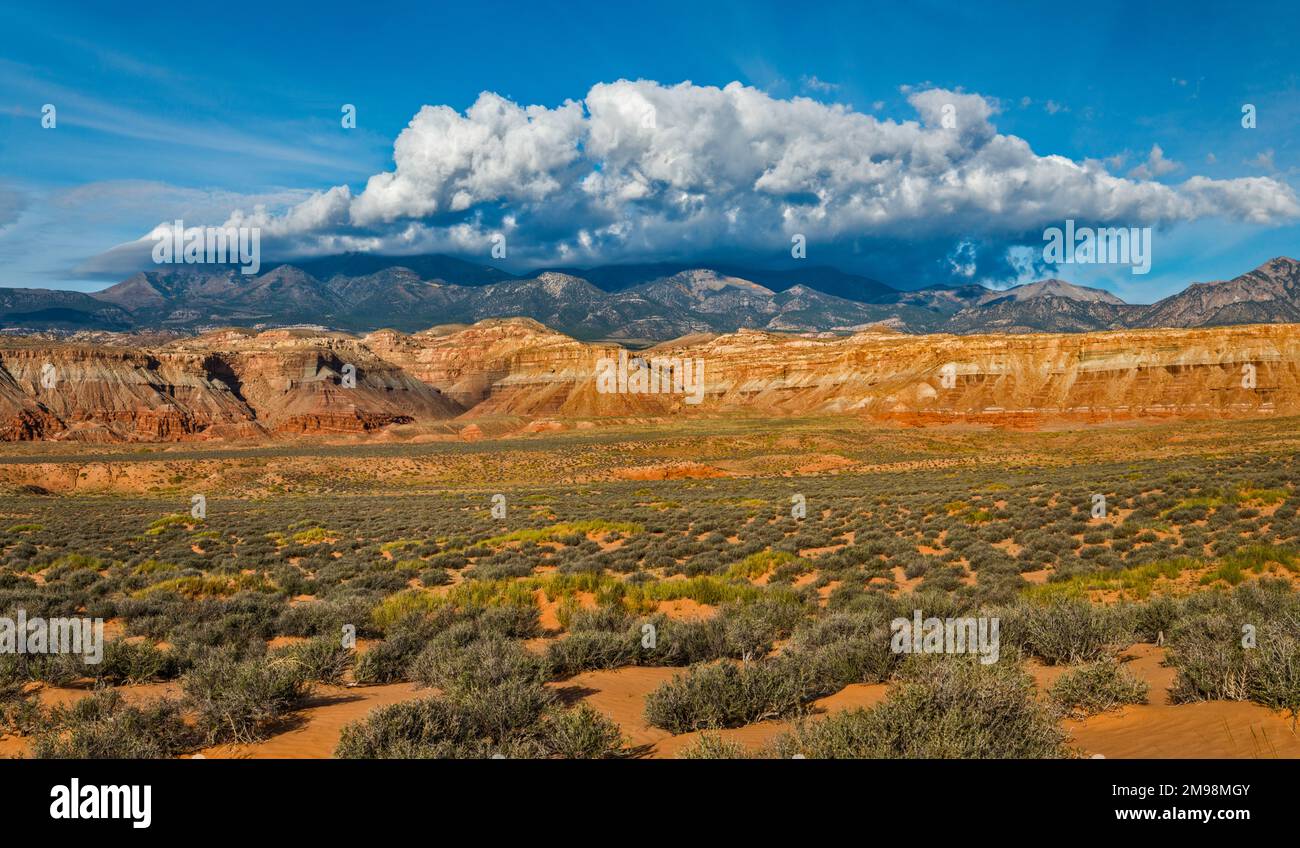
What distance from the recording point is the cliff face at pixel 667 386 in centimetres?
9112

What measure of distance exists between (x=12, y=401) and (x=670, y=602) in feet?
418

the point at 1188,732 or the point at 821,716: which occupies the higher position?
the point at 1188,732

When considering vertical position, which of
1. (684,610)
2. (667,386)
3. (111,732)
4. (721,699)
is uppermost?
(667,386)

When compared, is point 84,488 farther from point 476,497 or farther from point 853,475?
point 853,475

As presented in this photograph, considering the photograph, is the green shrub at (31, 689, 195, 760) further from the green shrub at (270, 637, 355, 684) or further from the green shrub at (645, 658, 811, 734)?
the green shrub at (645, 658, 811, 734)

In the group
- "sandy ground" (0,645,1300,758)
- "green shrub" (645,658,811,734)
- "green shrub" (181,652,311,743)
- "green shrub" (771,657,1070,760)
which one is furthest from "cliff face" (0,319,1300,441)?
"green shrub" (181,652,311,743)

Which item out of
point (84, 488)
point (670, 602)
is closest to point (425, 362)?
point (84, 488)

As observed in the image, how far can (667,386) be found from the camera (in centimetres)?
14175

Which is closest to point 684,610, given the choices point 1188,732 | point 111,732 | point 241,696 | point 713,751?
point 241,696

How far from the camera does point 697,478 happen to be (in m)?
58.3

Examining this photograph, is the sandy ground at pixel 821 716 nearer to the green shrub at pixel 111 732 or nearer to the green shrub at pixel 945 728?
the green shrub at pixel 111 732

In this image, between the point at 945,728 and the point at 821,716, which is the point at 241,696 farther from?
the point at 945,728

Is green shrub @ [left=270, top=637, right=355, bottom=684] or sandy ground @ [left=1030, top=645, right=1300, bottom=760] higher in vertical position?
sandy ground @ [left=1030, top=645, right=1300, bottom=760]

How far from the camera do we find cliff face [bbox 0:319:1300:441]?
9112 centimetres
